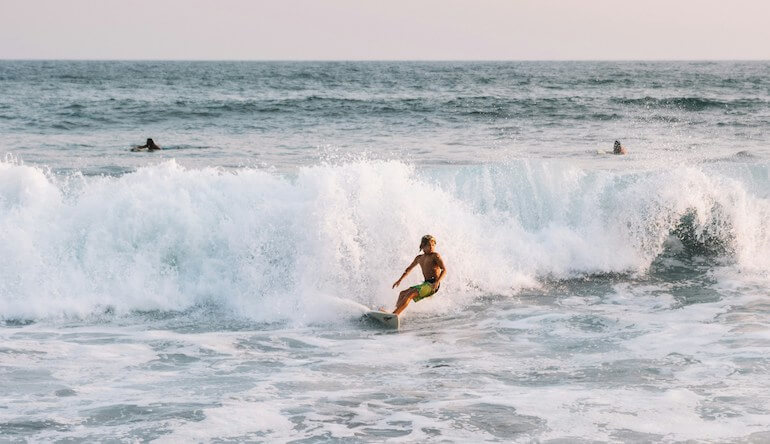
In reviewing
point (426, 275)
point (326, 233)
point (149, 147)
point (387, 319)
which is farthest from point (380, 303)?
point (149, 147)

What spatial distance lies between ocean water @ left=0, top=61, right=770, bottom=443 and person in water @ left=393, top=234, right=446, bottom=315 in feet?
1.16

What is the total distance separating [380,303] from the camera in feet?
37.9

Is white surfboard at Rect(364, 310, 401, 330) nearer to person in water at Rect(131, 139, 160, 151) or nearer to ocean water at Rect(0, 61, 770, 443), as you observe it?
ocean water at Rect(0, 61, 770, 443)

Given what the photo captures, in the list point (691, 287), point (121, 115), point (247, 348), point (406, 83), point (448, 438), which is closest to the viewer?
point (448, 438)

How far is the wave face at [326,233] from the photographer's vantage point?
37.8 feet

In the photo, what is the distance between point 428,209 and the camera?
12922 millimetres

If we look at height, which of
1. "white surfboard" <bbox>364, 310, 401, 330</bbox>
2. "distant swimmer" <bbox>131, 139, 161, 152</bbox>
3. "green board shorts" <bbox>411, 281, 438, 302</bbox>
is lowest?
"white surfboard" <bbox>364, 310, 401, 330</bbox>

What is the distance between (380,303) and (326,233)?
126 cm

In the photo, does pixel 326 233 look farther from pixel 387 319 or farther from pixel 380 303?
A: pixel 387 319

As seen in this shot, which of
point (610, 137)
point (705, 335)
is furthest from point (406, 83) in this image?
point (705, 335)

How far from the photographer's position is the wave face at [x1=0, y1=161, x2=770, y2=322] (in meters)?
11.5

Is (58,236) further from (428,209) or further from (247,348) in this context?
(428,209)

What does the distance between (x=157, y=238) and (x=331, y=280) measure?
281 centimetres

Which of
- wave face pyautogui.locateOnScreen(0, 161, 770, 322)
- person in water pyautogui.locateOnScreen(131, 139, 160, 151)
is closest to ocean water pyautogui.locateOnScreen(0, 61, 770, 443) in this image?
wave face pyautogui.locateOnScreen(0, 161, 770, 322)
